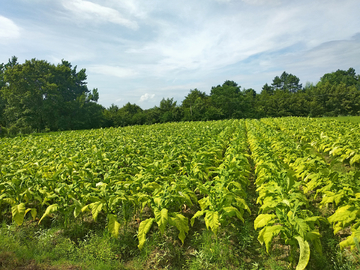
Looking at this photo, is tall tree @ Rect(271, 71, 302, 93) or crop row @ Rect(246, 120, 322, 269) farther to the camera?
tall tree @ Rect(271, 71, 302, 93)

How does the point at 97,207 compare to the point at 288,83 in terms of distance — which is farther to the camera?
the point at 288,83

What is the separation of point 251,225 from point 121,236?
243cm

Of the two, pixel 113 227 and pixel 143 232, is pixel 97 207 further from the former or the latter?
pixel 143 232

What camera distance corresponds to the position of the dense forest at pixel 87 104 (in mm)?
39719

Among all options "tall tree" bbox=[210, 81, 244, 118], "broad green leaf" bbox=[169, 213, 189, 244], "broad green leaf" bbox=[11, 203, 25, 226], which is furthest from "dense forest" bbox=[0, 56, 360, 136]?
"broad green leaf" bbox=[169, 213, 189, 244]

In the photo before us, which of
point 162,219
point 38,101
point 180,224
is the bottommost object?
point 180,224

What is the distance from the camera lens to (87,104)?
48.0 m

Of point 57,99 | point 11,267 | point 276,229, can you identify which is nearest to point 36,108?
point 57,99

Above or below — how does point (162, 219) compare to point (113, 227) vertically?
above

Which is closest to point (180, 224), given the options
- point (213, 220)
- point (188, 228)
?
point (188, 228)

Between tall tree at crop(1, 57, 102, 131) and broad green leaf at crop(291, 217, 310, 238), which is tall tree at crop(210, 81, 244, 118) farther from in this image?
broad green leaf at crop(291, 217, 310, 238)

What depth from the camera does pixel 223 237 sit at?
146 inches

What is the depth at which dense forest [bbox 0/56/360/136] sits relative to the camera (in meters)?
39.7

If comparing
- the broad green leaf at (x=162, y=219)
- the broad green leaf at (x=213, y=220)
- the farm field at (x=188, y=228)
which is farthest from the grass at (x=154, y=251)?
the broad green leaf at (x=162, y=219)
